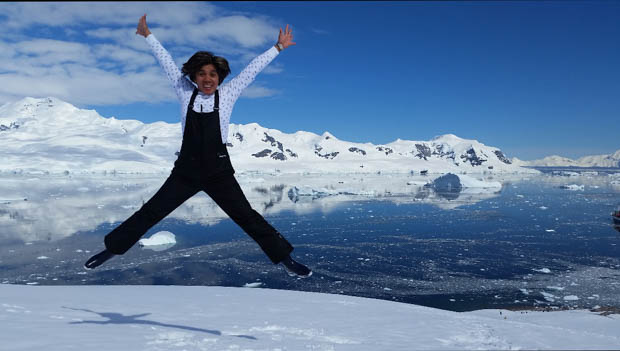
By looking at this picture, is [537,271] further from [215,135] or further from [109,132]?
[109,132]

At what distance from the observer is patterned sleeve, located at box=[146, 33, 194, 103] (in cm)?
289

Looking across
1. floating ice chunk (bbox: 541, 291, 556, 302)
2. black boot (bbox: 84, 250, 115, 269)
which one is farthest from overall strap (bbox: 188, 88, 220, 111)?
floating ice chunk (bbox: 541, 291, 556, 302)

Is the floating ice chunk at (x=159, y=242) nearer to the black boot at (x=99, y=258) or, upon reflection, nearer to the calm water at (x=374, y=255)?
the calm water at (x=374, y=255)

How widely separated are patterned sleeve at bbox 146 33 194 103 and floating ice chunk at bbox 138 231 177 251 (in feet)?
51.3

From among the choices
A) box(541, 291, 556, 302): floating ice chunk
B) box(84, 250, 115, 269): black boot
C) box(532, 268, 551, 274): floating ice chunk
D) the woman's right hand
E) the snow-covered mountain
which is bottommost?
box(541, 291, 556, 302): floating ice chunk

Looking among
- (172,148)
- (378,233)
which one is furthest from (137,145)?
(378,233)

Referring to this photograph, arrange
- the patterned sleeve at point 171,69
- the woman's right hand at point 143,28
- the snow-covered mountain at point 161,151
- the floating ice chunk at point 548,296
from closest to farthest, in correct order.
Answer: the patterned sleeve at point 171,69
the woman's right hand at point 143,28
the floating ice chunk at point 548,296
the snow-covered mountain at point 161,151

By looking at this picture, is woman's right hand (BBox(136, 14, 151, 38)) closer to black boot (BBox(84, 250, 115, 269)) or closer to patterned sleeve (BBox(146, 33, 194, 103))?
patterned sleeve (BBox(146, 33, 194, 103))

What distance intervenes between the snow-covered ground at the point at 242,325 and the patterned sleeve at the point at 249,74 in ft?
8.10

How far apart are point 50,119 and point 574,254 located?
714 feet

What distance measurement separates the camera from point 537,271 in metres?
14.5

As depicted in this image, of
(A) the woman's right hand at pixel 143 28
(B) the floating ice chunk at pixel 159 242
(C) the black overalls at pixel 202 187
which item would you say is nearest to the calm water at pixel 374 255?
(B) the floating ice chunk at pixel 159 242

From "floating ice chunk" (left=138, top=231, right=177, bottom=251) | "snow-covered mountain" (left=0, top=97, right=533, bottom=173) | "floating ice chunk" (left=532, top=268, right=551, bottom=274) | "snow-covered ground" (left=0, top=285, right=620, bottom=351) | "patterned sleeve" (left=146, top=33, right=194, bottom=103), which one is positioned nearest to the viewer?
"patterned sleeve" (left=146, top=33, right=194, bottom=103)

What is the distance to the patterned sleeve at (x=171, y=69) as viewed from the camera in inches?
114
